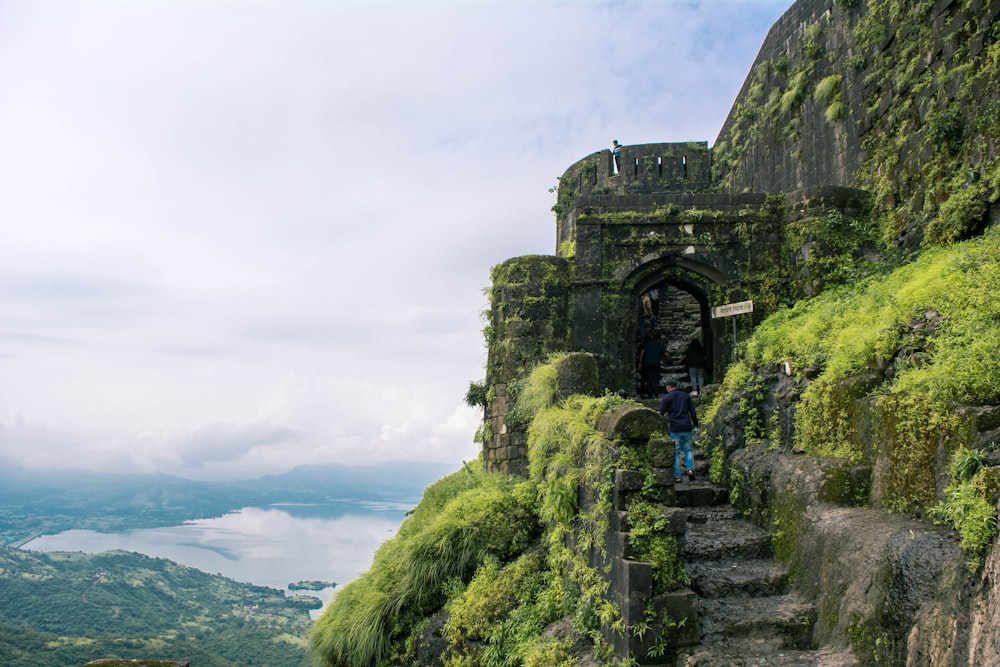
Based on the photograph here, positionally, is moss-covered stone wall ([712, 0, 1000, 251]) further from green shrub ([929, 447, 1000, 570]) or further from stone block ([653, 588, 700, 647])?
stone block ([653, 588, 700, 647])

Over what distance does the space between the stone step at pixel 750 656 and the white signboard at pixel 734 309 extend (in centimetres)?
693

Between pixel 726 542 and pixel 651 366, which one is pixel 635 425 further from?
pixel 651 366

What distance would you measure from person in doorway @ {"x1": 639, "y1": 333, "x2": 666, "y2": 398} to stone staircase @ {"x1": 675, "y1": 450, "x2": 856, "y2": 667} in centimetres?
578

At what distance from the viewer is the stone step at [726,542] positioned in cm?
802

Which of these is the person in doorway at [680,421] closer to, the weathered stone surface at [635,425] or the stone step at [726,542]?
the stone step at [726,542]

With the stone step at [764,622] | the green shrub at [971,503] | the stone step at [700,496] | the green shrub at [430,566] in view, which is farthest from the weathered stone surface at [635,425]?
the green shrub at [430,566]

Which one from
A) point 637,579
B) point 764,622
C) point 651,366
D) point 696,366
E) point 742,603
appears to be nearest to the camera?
point 637,579

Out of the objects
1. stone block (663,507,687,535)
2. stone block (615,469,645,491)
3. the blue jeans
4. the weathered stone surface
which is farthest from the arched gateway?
stone block (663,507,687,535)

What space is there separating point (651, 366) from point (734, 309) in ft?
8.45

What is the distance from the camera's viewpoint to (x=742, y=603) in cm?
719

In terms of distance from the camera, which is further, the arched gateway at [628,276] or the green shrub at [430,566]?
the arched gateway at [628,276]

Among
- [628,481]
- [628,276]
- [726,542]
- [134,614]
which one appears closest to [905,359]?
[726,542]

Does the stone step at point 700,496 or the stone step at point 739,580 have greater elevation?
the stone step at point 700,496

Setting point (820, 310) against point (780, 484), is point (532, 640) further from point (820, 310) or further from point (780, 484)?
point (820, 310)
